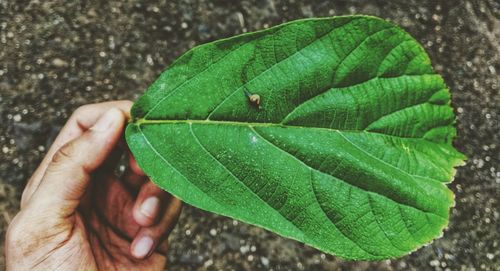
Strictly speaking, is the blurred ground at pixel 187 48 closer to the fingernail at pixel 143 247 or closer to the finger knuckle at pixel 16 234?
the fingernail at pixel 143 247

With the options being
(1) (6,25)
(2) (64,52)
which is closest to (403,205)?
(2) (64,52)

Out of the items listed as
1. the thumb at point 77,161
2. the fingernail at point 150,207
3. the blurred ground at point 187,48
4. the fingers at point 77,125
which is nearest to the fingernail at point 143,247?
the fingernail at point 150,207

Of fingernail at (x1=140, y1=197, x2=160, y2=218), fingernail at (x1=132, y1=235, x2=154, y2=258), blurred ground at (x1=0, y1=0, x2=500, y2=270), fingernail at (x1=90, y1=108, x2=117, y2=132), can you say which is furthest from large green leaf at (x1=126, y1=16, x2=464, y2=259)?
blurred ground at (x1=0, y1=0, x2=500, y2=270)

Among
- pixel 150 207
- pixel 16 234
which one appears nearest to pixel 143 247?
pixel 150 207

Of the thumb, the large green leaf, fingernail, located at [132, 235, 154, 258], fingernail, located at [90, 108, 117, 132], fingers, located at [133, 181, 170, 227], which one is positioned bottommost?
fingernail, located at [132, 235, 154, 258]

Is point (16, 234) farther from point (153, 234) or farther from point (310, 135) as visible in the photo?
point (310, 135)

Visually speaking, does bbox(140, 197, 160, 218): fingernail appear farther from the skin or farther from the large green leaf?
the large green leaf

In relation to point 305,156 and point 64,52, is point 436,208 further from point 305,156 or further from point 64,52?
point 64,52
